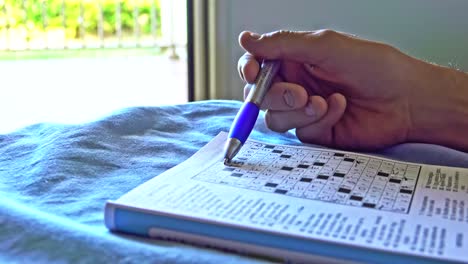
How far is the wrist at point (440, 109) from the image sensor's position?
664 mm

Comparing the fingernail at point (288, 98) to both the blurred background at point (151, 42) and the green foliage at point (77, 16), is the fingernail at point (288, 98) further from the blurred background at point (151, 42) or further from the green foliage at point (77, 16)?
the green foliage at point (77, 16)

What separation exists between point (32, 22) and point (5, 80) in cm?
130

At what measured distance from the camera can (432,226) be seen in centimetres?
38

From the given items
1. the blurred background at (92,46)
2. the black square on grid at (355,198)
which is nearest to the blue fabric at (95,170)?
the black square on grid at (355,198)

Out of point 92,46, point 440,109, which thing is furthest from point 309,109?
point 92,46

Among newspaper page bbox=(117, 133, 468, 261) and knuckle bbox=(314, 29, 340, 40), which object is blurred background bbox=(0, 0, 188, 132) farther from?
newspaper page bbox=(117, 133, 468, 261)

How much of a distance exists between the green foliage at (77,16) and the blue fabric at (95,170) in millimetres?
4037

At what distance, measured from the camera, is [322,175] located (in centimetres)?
49

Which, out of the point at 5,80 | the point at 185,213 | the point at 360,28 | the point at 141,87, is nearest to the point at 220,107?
the point at 185,213

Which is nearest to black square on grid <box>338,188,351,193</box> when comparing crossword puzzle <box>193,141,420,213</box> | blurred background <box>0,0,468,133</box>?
crossword puzzle <box>193,141,420,213</box>

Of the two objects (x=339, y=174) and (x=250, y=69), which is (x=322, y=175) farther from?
(x=250, y=69)

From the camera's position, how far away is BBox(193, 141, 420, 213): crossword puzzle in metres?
0.43

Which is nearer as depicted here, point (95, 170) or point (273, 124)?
point (95, 170)

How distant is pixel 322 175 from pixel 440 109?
0.24m
